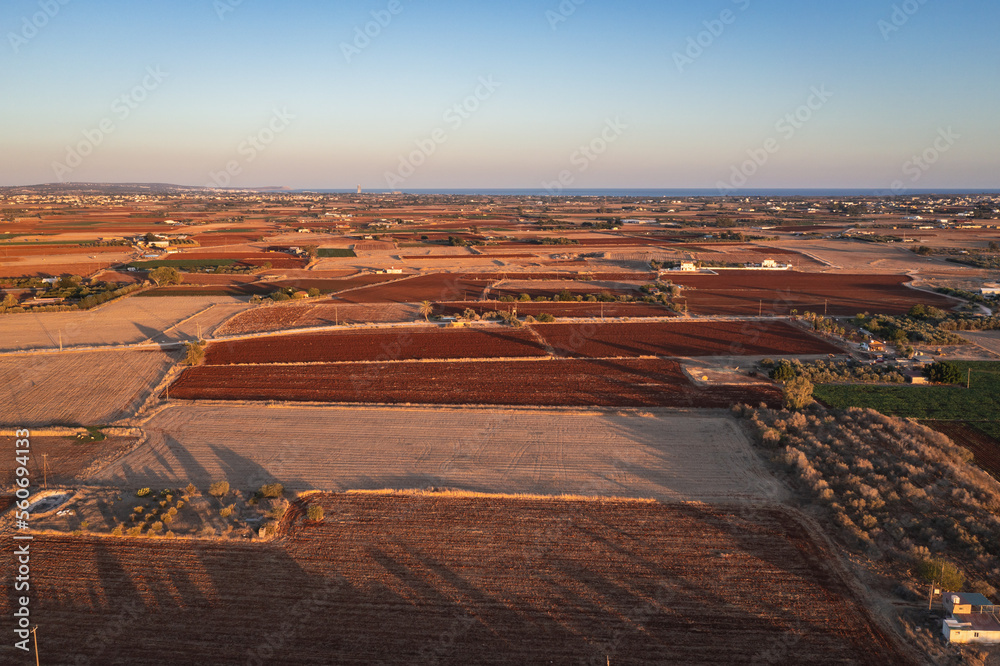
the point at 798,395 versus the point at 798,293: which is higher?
the point at 798,293

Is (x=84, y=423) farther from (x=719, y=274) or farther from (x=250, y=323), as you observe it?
(x=719, y=274)

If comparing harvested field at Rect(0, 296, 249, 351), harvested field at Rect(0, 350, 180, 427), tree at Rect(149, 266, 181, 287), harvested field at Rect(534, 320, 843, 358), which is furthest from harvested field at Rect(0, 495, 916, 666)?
tree at Rect(149, 266, 181, 287)

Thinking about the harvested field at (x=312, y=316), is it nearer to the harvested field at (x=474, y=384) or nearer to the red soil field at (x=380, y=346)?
the red soil field at (x=380, y=346)

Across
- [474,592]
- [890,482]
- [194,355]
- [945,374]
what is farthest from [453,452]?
[945,374]

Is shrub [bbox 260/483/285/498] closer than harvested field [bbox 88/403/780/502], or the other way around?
shrub [bbox 260/483/285/498]

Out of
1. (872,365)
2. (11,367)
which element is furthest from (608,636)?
(11,367)

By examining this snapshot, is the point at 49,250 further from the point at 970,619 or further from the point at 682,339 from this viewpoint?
the point at 970,619

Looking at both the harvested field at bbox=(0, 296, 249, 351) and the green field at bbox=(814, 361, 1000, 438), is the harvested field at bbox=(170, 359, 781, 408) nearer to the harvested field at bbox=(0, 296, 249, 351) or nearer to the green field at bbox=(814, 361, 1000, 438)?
the green field at bbox=(814, 361, 1000, 438)

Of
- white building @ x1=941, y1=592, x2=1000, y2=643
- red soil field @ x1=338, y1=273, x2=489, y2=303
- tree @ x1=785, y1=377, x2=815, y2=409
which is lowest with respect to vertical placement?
white building @ x1=941, y1=592, x2=1000, y2=643
